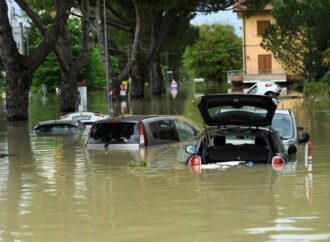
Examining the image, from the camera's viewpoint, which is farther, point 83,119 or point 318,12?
point 318,12

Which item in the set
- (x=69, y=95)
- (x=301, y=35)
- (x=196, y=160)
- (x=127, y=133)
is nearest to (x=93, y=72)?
(x=301, y=35)

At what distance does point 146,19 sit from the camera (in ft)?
201

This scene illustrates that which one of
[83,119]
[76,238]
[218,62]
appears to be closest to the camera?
[76,238]

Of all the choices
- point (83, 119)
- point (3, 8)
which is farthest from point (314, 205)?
point (3, 8)

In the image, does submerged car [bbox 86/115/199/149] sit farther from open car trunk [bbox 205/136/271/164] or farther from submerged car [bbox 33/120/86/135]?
submerged car [bbox 33/120/86/135]

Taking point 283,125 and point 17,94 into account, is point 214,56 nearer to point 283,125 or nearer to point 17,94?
point 17,94

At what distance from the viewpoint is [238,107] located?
13.1 m

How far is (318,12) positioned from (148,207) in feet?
162

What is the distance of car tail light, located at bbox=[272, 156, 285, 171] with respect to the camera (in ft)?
41.1

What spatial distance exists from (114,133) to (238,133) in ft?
18.5

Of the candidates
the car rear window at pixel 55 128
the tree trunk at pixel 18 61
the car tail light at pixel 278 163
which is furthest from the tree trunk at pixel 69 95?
the car tail light at pixel 278 163

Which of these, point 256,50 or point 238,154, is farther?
point 256,50

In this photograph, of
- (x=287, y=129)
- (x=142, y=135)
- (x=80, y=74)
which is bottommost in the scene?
(x=142, y=135)

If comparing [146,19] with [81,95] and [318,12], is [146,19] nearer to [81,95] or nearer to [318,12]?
[318,12]
